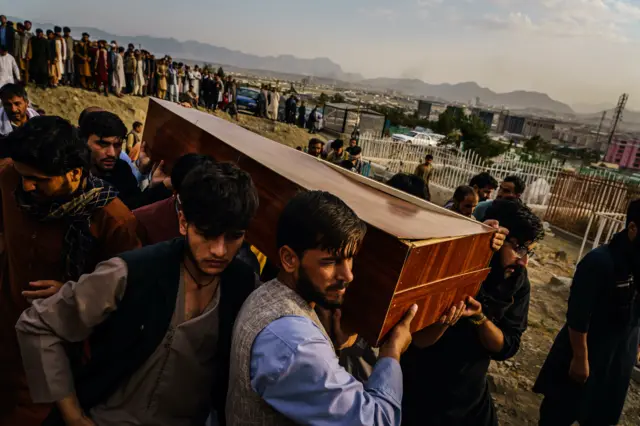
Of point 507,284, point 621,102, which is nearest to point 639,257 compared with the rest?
point 507,284

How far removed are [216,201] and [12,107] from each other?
353 centimetres

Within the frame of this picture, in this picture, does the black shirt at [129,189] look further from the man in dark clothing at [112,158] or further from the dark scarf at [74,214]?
the dark scarf at [74,214]

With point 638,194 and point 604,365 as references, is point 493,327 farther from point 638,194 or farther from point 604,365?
point 638,194

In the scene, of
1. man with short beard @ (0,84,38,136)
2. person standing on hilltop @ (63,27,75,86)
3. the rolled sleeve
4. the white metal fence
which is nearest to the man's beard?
the rolled sleeve

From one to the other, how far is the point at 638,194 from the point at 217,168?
1113cm

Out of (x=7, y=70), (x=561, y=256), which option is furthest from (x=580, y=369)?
(x=7, y=70)

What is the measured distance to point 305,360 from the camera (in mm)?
932

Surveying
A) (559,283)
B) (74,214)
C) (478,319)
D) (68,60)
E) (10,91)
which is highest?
(68,60)

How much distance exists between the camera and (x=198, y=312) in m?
1.29

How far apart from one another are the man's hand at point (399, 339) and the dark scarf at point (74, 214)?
1.19 meters

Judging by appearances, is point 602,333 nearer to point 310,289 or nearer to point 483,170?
point 310,289

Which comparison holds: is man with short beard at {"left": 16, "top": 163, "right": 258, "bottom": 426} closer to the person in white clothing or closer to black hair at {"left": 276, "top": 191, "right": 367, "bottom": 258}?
black hair at {"left": 276, "top": 191, "right": 367, "bottom": 258}

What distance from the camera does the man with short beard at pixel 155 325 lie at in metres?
1.12

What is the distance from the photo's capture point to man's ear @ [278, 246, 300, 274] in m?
1.12
